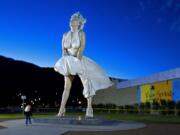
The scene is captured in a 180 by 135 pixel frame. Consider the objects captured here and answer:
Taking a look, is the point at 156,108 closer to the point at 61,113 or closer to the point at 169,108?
the point at 169,108

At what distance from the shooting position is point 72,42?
84.8 ft

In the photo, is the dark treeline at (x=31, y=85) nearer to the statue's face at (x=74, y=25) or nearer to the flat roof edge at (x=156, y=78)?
the flat roof edge at (x=156, y=78)

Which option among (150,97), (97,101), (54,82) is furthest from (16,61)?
(150,97)

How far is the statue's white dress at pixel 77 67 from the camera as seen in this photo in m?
25.8

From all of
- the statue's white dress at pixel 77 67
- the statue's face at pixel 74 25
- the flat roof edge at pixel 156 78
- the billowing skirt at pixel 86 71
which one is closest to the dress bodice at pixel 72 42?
the statue's white dress at pixel 77 67

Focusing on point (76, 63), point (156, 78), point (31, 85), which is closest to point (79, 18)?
point (76, 63)

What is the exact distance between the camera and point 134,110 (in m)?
63.2

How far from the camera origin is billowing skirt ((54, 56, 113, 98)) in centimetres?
2574

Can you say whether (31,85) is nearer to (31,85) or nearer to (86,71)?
(31,85)

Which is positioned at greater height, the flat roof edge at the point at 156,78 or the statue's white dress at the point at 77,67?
the flat roof edge at the point at 156,78

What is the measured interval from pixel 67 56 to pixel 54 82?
74.2m

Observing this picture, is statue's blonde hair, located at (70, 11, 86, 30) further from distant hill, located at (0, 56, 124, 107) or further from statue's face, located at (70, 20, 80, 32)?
distant hill, located at (0, 56, 124, 107)

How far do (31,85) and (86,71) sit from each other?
68.8 m

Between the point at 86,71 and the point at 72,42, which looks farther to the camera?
the point at 86,71
